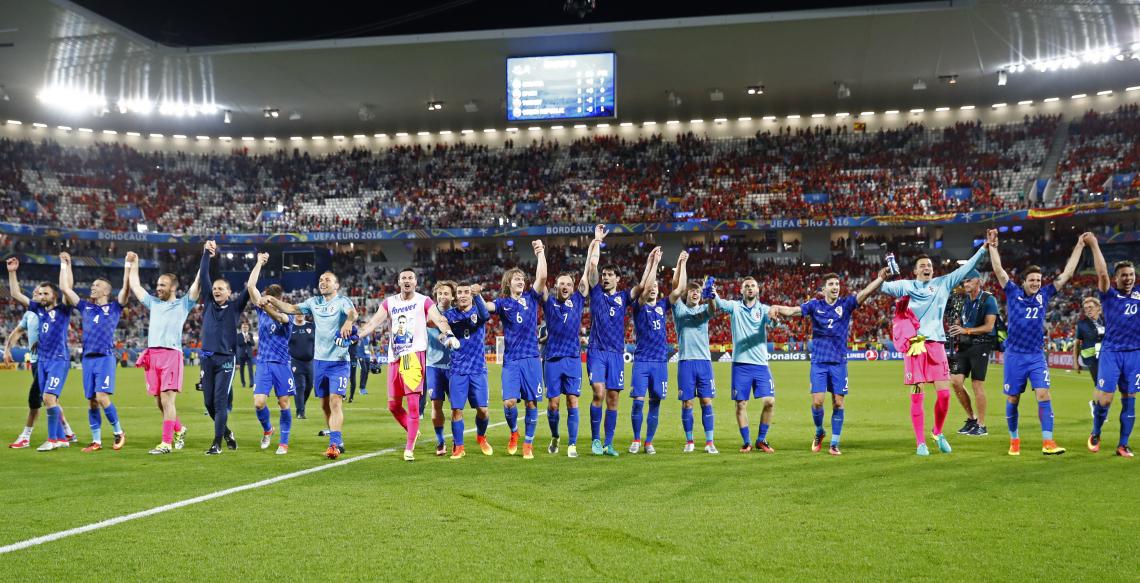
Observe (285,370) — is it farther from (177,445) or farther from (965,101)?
(965,101)

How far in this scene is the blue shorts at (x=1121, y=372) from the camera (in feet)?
35.3

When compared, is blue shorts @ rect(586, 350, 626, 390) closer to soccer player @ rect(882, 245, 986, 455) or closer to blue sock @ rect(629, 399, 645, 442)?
blue sock @ rect(629, 399, 645, 442)

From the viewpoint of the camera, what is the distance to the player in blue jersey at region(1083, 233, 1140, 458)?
10750 millimetres

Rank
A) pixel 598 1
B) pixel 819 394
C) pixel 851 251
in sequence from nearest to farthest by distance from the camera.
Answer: pixel 819 394 < pixel 598 1 < pixel 851 251

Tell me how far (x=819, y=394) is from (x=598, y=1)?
30024mm

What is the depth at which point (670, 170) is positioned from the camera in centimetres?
5722

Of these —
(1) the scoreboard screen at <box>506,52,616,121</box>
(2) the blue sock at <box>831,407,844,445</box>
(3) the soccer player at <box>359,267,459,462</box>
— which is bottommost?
(2) the blue sock at <box>831,407,844,445</box>

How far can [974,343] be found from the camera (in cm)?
1382

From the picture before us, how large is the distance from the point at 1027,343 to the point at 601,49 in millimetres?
32356

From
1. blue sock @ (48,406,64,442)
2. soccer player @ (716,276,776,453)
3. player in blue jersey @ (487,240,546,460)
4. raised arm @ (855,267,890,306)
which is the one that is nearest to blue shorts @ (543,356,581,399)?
player in blue jersey @ (487,240,546,460)

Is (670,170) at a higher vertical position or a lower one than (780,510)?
higher

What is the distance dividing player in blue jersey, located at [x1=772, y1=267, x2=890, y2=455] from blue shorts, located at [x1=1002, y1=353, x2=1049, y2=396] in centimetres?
194

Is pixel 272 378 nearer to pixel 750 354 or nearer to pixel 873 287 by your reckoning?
pixel 750 354

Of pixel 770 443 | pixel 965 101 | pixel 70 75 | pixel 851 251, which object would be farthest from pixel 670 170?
pixel 770 443
